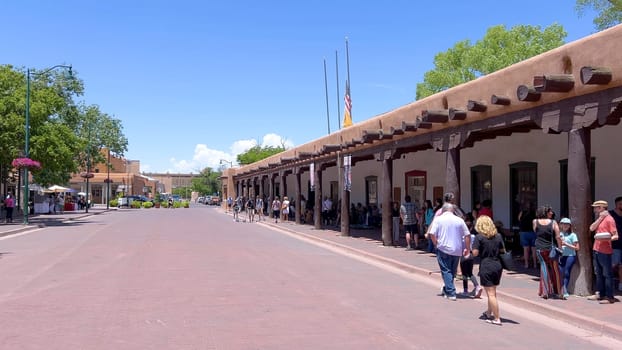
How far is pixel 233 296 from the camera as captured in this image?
1067 cm

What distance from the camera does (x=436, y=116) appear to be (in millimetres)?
15297

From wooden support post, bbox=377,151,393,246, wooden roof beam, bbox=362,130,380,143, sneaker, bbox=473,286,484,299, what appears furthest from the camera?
wooden support post, bbox=377,151,393,246

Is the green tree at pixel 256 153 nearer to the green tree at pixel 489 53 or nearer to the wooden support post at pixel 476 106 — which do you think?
the green tree at pixel 489 53

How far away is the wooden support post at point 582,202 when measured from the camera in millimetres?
10844

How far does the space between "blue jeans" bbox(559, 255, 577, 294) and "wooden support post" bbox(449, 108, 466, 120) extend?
15.2 ft

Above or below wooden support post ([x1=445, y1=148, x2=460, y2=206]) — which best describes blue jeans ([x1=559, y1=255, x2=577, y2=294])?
below

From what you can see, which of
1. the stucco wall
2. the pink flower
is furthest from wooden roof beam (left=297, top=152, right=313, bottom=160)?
the pink flower

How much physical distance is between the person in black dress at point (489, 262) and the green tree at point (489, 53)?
40.1 metres

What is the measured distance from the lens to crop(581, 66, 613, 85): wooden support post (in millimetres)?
9938

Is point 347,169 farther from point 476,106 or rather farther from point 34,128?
point 34,128

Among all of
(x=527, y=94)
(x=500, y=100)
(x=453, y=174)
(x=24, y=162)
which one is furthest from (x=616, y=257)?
(x=24, y=162)

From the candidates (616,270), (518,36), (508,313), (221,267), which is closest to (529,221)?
(616,270)

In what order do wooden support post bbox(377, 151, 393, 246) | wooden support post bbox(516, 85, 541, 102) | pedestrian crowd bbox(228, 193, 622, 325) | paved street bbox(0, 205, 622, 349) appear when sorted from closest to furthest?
paved street bbox(0, 205, 622, 349) < pedestrian crowd bbox(228, 193, 622, 325) < wooden support post bbox(516, 85, 541, 102) < wooden support post bbox(377, 151, 393, 246)

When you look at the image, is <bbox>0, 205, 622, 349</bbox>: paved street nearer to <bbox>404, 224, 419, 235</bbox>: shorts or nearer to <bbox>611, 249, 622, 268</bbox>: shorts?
<bbox>611, 249, 622, 268</bbox>: shorts
